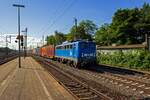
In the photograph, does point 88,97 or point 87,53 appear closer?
point 88,97

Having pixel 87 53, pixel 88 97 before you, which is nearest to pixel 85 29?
pixel 87 53

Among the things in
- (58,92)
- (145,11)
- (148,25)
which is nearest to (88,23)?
(145,11)

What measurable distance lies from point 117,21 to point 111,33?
134 inches

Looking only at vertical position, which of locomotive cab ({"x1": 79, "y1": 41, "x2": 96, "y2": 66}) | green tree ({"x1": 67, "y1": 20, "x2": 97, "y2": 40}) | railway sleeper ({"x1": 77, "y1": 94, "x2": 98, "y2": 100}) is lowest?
railway sleeper ({"x1": 77, "y1": 94, "x2": 98, "y2": 100})

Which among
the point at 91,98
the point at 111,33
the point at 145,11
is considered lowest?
the point at 91,98

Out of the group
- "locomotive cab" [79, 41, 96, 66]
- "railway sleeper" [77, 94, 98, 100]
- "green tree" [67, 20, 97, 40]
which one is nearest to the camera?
"railway sleeper" [77, 94, 98, 100]

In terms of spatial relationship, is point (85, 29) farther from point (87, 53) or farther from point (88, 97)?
point (88, 97)

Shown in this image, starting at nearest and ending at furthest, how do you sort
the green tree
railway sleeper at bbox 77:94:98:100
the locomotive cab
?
railway sleeper at bbox 77:94:98:100 < the locomotive cab < the green tree

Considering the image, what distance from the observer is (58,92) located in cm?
1516

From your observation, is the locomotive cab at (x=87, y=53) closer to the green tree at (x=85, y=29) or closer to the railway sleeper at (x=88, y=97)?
the railway sleeper at (x=88, y=97)

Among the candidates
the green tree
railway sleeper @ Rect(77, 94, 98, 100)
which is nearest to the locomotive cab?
railway sleeper @ Rect(77, 94, 98, 100)

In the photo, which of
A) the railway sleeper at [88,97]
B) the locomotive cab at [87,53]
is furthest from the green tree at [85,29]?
the railway sleeper at [88,97]

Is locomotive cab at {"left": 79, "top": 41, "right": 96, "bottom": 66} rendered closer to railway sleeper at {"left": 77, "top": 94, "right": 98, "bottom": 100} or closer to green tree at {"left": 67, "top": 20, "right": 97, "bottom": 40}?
railway sleeper at {"left": 77, "top": 94, "right": 98, "bottom": 100}

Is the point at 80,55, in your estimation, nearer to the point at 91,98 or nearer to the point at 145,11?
the point at 91,98
